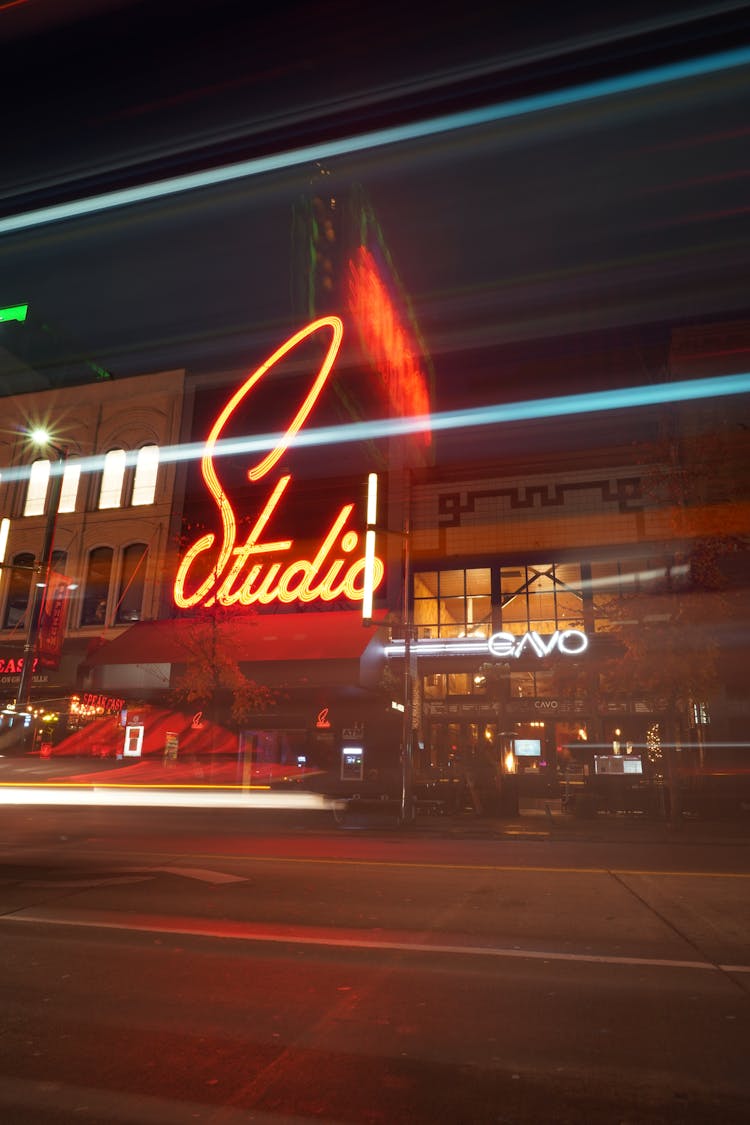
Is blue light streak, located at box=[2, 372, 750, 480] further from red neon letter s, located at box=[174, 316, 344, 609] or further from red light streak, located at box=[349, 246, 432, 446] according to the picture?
red neon letter s, located at box=[174, 316, 344, 609]

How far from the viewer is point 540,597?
1143 inches

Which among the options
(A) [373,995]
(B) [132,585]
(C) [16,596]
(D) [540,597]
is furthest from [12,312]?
(D) [540,597]

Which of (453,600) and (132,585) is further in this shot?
(453,600)

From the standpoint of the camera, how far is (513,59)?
5.25 metres

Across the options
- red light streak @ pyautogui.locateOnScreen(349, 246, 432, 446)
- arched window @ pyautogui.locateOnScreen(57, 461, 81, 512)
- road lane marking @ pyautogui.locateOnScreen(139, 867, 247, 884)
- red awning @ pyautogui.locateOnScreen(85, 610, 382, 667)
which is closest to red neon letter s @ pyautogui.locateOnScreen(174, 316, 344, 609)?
red awning @ pyautogui.locateOnScreen(85, 610, 382, 667)

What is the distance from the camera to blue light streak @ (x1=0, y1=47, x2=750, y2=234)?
5082mm

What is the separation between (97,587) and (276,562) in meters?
8.36

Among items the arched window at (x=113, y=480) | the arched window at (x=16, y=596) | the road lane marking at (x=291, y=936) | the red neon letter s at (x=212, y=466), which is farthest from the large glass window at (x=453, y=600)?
the road lane marking at (x=291, y=936)

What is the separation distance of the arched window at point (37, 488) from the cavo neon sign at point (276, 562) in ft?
31.1

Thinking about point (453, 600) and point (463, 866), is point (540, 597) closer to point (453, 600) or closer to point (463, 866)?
point (453, 600)

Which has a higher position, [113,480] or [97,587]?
[113,480]

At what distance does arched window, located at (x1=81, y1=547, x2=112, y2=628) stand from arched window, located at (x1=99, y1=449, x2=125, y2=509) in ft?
6.71

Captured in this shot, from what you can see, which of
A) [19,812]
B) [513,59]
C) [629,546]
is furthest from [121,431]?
[513,59]

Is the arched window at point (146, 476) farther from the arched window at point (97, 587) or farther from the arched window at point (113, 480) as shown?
the arched window at point (97, 587)
